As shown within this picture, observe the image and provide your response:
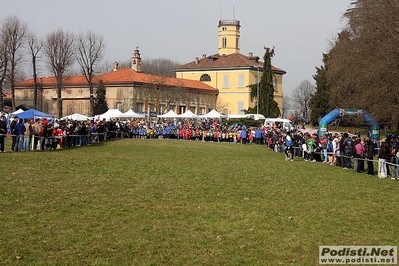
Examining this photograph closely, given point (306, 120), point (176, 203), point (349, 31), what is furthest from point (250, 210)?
point (306, 120)

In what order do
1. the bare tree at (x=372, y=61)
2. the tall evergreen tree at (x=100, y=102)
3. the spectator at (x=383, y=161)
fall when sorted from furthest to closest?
the tall evergreen tree at (x=100, y=102)
the bare tree at (x=372, y=61)
the spectator at (x=383, y=161)

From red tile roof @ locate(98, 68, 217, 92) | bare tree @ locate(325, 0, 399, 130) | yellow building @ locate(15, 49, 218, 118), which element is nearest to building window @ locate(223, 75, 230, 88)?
red tile roof @ locate(98, 68, 217, 92)

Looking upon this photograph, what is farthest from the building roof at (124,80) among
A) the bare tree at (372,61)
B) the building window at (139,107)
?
the bare tree at (372,61)

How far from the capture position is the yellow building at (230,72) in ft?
374

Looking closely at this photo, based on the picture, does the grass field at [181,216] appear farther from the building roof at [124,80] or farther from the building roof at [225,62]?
the building roof at [225,62]

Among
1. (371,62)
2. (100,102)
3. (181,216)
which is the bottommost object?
(181,216)

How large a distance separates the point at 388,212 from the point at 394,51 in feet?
89.5

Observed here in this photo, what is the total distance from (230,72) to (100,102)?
3105cm

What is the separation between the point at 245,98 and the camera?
113812 mm

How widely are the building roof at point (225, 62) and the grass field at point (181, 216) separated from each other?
92634mm

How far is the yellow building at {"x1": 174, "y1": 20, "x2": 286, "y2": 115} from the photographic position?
114000 millimetres

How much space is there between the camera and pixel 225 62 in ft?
382

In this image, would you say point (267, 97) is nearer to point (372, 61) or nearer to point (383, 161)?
point (372, 61)

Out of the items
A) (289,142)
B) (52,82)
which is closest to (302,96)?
(52,82)
